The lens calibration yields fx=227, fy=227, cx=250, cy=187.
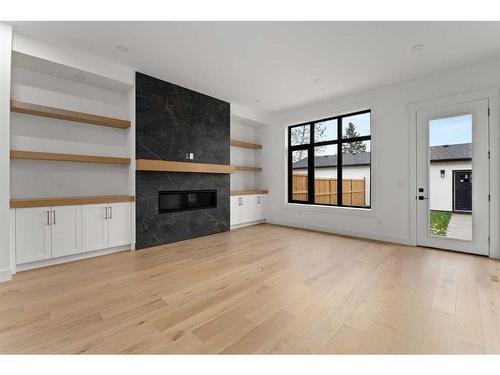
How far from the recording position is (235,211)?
5.57m

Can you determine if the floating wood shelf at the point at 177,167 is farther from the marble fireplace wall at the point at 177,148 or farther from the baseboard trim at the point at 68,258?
the baseboard trim at the point at 68,258

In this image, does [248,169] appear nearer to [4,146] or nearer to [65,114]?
[65,114]

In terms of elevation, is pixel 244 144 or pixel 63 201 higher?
pixel 244 144

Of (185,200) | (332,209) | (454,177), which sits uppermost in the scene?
(454,177)

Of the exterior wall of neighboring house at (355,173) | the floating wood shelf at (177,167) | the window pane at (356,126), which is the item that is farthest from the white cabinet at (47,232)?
the window pane at (356,126)

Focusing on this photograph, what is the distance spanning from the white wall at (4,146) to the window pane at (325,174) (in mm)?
5415

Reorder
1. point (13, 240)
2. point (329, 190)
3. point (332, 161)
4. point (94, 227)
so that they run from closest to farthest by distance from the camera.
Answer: point (13, 240) < point (94, 227) < point (332, 161) < point (329, 190)

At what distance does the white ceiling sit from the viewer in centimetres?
266

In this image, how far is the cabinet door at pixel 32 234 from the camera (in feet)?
9.27

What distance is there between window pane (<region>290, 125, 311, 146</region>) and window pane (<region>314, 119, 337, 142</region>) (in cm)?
22

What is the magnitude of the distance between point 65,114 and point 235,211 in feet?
12.0

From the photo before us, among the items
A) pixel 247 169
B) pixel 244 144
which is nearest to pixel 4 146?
pixel 244 144

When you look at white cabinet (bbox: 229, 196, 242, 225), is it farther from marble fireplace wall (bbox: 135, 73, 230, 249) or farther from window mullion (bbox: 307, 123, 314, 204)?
window mullion (bbox: 307, 123, 314, 204)

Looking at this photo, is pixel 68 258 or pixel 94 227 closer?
pixel 68 258
